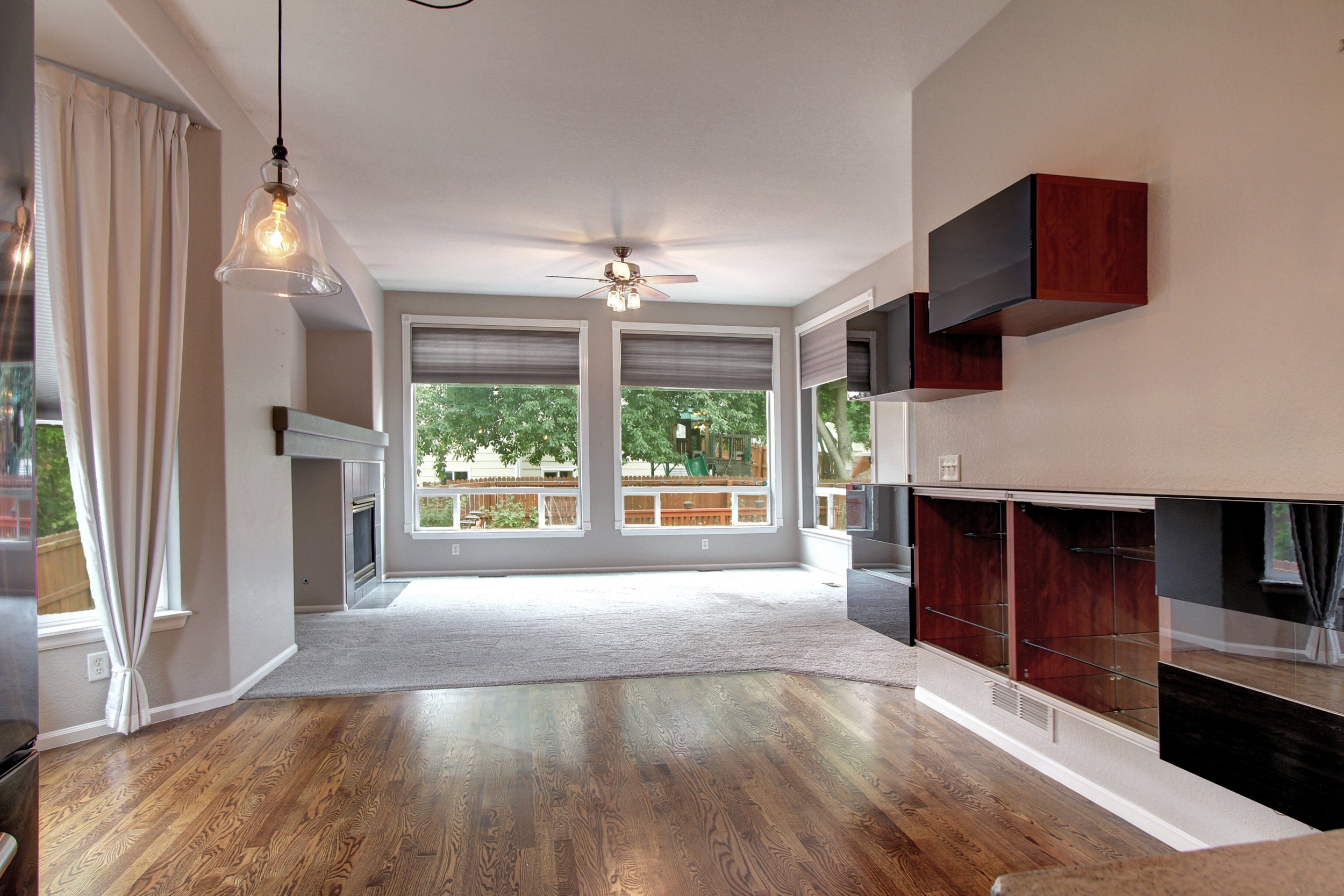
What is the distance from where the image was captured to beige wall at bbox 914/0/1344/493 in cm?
171

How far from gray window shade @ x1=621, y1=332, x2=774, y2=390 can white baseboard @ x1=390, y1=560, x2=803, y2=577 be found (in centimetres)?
187

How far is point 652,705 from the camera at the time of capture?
3.34 metres

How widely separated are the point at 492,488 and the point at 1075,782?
5.90 metres

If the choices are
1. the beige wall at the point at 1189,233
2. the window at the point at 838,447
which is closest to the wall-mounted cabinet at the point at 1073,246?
the beige wall at the point at 1189,233

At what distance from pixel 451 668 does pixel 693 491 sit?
4144 mm

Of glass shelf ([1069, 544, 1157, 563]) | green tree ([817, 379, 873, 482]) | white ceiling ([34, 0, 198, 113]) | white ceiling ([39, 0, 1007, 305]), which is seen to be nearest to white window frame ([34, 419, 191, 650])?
white ceiling ([34, 0, 198, 113])

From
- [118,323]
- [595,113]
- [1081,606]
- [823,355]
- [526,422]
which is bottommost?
[1081,606]

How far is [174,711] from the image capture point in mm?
3195

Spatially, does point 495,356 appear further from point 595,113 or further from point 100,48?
point 100,48

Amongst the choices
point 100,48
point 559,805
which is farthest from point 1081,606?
point 100,48

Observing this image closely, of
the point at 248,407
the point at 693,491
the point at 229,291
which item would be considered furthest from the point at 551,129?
the point at 693,491

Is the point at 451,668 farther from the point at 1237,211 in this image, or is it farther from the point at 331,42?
the point at 1237,211

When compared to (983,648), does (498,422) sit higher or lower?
higher

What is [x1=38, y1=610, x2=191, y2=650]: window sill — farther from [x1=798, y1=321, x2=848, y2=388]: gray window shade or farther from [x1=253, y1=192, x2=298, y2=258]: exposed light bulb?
[x1=798, y1=321, x2=848, y2=388]: gray window shade
